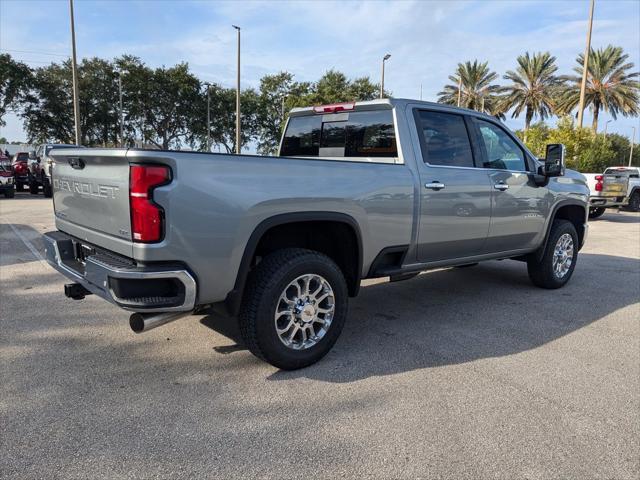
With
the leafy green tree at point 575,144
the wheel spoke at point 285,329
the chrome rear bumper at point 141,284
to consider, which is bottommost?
the wheel spoke at point 285,329

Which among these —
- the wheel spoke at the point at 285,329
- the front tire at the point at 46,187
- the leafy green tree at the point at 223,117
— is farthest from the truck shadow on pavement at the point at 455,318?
the leafy green tree at the point at 223,117

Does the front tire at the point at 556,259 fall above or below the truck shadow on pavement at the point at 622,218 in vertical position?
above

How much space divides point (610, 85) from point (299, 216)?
39426mm

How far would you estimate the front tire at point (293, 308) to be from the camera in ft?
10.3

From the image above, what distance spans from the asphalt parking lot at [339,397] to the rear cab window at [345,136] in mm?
1534

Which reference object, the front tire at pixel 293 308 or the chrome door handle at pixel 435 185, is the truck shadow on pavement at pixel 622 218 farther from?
the front tire at pixel 293 308

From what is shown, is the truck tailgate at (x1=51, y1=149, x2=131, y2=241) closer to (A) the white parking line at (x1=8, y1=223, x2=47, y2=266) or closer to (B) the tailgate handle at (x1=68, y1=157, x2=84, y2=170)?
(B) the tailgate handle at (x1=68, y1=157, x2=84, y2=170)

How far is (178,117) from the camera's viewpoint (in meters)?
43.9

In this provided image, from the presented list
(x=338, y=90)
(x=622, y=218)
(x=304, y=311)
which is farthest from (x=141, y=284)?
A: (x=338, y=90)

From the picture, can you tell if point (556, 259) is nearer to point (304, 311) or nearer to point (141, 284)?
point (304, 311)

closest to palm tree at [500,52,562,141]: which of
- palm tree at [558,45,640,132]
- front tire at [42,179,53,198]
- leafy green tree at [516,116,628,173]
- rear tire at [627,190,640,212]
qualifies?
palm tree at [558,45,640,132]

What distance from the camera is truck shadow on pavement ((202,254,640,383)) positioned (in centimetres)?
365

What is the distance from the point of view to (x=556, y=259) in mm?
5828

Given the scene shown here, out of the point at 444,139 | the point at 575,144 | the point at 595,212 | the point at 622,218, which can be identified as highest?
the point at 575,144
